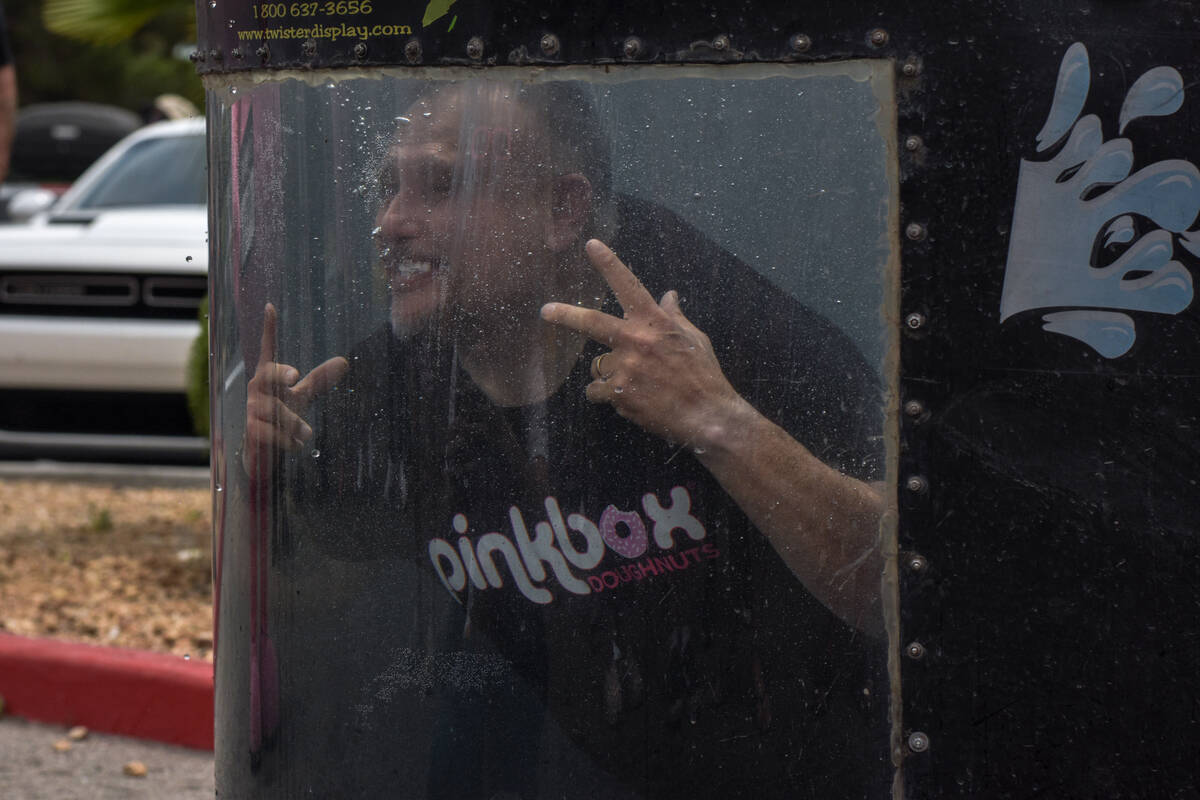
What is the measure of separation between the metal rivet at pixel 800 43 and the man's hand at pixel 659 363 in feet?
0.99

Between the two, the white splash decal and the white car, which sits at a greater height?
the white splash decal

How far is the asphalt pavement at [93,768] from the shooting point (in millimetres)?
3609

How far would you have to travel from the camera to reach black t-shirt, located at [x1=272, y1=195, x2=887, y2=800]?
5.42ft

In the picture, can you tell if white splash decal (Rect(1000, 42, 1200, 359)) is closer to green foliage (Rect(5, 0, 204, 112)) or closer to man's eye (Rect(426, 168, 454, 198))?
man's eye (Rect(426, 168, 454, 198))

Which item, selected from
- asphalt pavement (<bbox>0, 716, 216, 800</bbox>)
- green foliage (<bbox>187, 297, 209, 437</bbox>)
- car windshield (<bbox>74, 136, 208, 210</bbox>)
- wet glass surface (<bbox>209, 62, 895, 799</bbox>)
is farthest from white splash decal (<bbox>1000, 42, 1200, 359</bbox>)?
car windshield (<bbox>74, 136, 208, 210</bbox>)

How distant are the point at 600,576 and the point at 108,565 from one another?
3971mm

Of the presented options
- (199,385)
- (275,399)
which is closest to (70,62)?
(199,385)

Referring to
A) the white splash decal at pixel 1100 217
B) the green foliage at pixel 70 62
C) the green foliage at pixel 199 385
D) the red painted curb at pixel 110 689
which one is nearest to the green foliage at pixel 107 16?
the green foliage at pixel 199 385

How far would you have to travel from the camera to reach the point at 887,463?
5.44 ft

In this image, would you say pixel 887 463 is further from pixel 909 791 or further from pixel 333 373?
pixel 333 373

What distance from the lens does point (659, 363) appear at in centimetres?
165

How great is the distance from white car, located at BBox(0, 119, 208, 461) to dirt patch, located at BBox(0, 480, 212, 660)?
435 millimetres

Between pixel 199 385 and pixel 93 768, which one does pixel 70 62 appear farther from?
pixel 93 768

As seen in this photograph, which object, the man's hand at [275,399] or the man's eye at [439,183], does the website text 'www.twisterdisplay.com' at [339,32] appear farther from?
the man's hand at [275,399]
